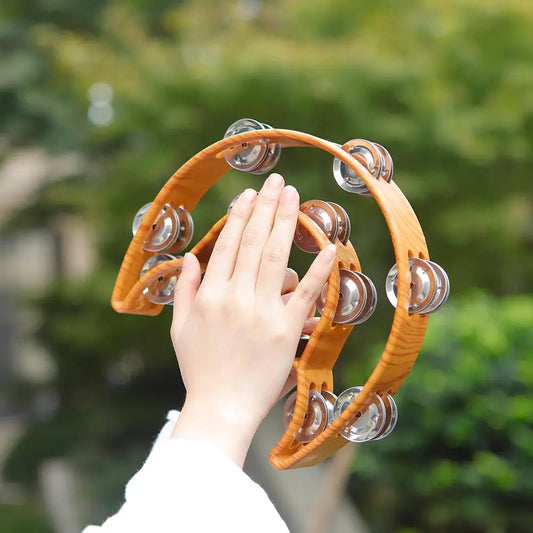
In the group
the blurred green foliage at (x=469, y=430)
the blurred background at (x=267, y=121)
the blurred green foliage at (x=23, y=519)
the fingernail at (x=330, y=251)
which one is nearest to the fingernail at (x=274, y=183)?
the fingernail at (x=330, y=251)

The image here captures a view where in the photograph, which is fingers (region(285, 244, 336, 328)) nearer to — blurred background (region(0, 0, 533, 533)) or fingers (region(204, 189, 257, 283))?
fingers (region(204, 189, 257, 283))

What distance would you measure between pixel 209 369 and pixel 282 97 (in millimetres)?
3737

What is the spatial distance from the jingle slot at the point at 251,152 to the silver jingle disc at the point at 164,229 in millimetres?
141

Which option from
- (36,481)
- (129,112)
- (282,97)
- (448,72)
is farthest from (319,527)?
(36,481)

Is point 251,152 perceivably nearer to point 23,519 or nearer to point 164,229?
point 164,229

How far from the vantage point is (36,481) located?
6.08m

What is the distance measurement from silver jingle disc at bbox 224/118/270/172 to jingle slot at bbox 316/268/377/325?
21 centimetres

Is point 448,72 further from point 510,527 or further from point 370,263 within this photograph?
point 510,527

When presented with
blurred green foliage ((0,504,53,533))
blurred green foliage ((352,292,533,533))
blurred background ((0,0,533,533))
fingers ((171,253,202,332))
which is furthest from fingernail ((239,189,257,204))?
blurred green foliage ((0,504,53,533))

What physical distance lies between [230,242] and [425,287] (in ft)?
0.80

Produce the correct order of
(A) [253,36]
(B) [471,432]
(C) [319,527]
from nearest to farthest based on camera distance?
(B) [471,432] < (C) [319,527] < (A) [253,36]

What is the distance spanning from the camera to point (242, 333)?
80 cm

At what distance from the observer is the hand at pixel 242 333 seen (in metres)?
0.80

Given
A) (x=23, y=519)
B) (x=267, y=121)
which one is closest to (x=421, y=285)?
(x=267, y=121)
